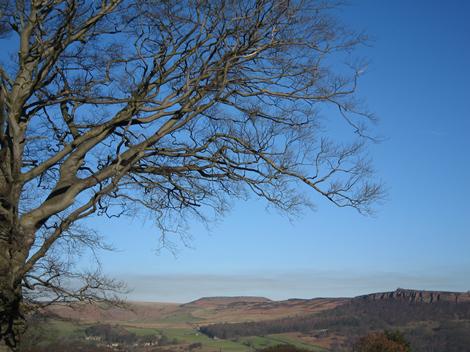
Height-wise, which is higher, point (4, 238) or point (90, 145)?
point (90, 145)

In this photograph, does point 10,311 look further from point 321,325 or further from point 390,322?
point 321,325

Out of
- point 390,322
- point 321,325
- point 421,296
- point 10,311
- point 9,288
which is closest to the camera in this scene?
point 9,288

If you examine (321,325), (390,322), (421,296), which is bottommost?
(321,325)

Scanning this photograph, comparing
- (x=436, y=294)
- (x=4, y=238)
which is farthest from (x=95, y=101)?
(x=436, y=294)

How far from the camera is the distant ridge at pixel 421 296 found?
316 feet

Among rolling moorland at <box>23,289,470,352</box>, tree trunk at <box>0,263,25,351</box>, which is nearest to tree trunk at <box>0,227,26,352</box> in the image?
tree trunk at <box>0,263,25,351</box>

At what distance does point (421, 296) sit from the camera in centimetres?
10025

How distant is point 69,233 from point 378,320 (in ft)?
281

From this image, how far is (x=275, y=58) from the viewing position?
8539 millimetres

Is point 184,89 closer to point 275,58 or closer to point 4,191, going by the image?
point 275,58

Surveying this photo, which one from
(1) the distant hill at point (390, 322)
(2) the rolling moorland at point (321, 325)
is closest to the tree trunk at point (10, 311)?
(2) the rolling moorland at point (321, 325)

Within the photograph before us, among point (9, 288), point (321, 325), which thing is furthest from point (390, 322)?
point (9, 288)

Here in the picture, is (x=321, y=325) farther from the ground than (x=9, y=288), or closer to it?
closer to it

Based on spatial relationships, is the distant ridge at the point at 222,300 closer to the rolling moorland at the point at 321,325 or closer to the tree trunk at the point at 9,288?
the rolling moorland at the point at 321,325
